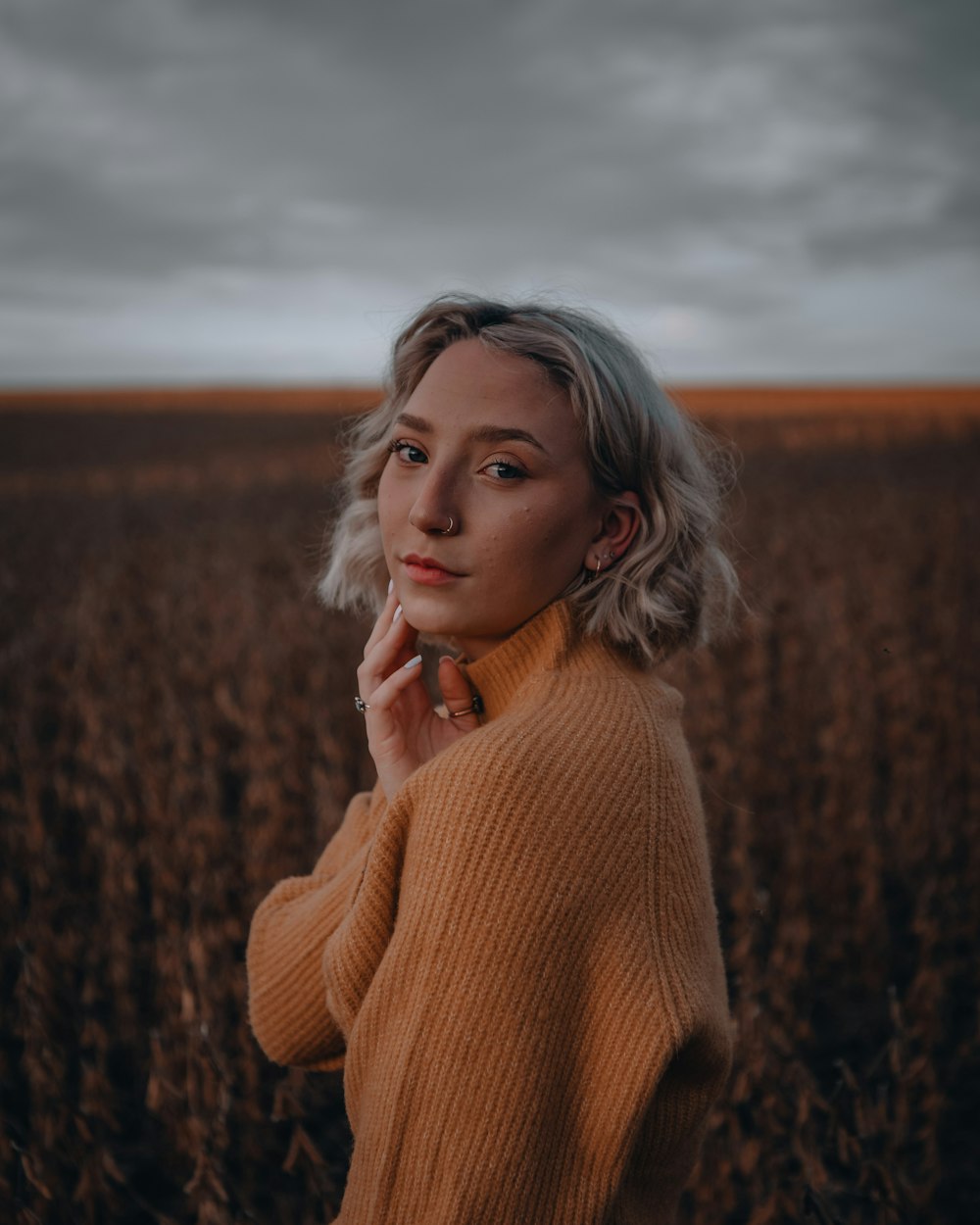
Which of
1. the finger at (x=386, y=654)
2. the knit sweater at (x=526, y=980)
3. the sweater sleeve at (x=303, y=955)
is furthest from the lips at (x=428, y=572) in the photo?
the sweater sleeve at (x=303, y=955)

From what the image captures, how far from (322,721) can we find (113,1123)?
1.72m

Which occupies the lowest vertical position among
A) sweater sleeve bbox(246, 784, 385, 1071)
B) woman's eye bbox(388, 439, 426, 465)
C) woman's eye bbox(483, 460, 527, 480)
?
sweater sleeve bbox(246, 784, 385, 1071)

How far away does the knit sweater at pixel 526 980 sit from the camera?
3.30 feet

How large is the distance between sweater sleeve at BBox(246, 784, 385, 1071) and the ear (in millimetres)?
463

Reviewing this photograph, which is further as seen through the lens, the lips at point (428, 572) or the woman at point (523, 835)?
the lips at point (428, 572)

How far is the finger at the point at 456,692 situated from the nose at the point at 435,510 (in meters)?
0.18

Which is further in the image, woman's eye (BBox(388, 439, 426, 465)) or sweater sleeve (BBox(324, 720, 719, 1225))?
woman's eye (BBox(388, 439, 426, 465))

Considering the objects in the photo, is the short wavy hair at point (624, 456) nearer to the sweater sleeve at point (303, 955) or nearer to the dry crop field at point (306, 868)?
the sweater sleeve at point (303, 955)

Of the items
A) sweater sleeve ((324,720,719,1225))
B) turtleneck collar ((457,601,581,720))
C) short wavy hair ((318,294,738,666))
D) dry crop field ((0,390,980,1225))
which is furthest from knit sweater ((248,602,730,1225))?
dry crop field ((0,390,980,1225))

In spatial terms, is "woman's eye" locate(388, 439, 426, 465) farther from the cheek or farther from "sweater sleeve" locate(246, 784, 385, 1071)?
"sweater sleeve" locate(246, 784, 385, 1071)

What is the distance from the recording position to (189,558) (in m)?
8.31

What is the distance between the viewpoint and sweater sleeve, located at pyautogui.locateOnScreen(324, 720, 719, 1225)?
1.01 metres

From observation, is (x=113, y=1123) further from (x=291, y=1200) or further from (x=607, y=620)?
(x=607, y=620)

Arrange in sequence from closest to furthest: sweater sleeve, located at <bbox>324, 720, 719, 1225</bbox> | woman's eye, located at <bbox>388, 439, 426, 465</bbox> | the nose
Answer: sweater sleeve, located at <bbox>324, 720, 719, 1225</bbox> → the nose → woman's eye, located at <bbox>388, 439, 426, 465</bbox>
